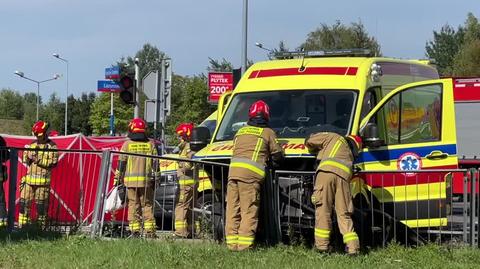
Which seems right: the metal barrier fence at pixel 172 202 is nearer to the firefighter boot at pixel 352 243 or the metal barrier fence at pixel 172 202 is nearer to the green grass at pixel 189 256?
the green grass at pixel 189 256

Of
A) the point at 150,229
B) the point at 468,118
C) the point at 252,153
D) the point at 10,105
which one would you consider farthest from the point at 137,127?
the point at 10,105

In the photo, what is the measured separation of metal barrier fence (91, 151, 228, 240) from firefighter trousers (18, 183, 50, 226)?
1.09 meters

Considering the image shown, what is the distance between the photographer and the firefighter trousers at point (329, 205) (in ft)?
24.5

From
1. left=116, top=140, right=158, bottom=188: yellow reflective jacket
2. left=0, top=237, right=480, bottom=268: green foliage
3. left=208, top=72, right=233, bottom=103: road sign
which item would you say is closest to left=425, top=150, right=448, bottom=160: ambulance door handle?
left=0, top=237, right=480, bottom=268: green foliage

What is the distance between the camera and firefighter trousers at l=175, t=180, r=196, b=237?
30.2 ft

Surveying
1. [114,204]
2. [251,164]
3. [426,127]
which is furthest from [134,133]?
[426,127]

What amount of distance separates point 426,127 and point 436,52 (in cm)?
6968

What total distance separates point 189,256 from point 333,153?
2.07m

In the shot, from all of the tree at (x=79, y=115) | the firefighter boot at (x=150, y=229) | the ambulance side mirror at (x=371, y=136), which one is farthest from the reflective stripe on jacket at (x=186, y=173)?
the tree at (x=79, y=115)

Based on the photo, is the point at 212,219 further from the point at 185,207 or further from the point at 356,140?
the point at 356,140

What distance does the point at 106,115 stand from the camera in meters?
76.4

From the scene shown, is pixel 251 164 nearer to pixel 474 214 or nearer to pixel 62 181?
pixel 474 214

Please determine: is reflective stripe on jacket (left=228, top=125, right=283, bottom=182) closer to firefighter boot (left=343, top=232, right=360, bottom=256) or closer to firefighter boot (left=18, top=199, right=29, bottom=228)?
firefighter boot (left=343, top=232, right=360, bottom=256)

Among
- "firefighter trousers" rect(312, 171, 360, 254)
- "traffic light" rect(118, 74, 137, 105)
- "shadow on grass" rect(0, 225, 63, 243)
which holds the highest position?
"traffic light" rect(118, 74, 137, 105)
